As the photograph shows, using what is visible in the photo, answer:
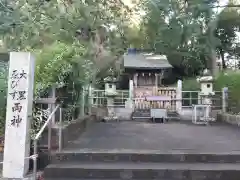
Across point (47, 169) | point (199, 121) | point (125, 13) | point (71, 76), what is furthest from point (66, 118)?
point (125, 13)

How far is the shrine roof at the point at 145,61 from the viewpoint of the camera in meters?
14.9

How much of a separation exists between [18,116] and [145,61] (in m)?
11.9

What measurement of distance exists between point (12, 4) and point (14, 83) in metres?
1.40

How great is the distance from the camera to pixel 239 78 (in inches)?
436

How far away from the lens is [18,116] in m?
4.38

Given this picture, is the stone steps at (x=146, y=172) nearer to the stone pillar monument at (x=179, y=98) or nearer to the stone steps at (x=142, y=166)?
the stone steps at (x=142, y=166)

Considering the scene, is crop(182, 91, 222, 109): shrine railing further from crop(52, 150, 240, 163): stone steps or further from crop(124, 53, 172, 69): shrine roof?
crop(52, 150, 240, 163): stone steps

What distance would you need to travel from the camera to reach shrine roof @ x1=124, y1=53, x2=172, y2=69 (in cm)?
1491

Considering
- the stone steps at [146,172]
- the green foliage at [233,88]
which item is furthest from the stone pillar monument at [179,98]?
the stone steps at [146,172]

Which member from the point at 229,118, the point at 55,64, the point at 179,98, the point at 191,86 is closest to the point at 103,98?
the point at 179,98

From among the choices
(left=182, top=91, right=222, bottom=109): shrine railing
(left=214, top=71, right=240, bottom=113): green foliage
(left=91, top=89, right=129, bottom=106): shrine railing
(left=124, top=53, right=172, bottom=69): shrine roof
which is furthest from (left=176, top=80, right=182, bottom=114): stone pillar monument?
(left=91, top=89, right=129, bottom=106): shrine railing

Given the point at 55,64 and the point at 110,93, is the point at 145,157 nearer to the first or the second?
the point at 55,64

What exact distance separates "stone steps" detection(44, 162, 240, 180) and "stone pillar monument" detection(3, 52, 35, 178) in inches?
16.9

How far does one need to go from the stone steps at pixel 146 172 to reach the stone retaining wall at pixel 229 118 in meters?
5.54
